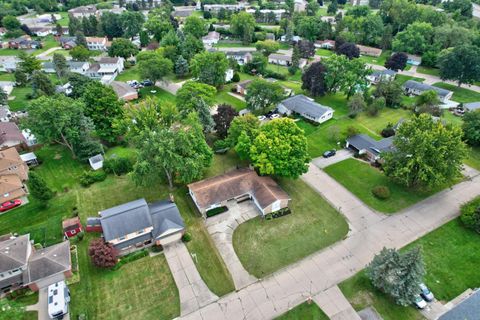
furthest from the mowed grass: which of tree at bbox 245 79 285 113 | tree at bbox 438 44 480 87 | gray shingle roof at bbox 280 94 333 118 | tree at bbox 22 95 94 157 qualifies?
tree at bbox 438 44 480 87

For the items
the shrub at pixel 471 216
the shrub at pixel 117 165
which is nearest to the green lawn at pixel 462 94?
the shrub at pixel 471 216

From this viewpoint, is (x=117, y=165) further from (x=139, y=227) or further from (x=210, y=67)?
(x=210, y=67)

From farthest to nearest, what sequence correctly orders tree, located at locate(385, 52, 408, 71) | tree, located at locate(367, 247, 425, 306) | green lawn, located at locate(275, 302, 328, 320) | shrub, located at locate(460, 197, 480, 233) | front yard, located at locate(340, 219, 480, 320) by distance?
1. tree, located at locate(385, 52, 408, 71)
2. shrub, located at locate(460, 197, 480, 233)
3. front yard, located at locate(340, 219, 480, 320)
4. green lawn, located at locate(275, 302, 328, 320)
5. tree, located at locate(367, 247, 425, 306)

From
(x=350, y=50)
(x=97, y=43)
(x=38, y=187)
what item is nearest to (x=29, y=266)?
(x=38, y=187)

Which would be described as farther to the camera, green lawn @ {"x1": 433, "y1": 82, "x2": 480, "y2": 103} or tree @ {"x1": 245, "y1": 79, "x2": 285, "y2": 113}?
green lawn @ {"x1": 433, "y1": 82, "x2": 480, "y2": 103}

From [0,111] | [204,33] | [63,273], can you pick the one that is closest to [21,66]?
[0,111]

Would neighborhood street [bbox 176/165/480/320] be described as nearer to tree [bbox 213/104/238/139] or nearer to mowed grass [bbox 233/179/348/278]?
mowed grass [bbox 233/179/348/278]

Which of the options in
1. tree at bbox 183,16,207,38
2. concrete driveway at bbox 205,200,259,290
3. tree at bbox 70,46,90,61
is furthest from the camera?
tree at bbox 183,16,207,38
